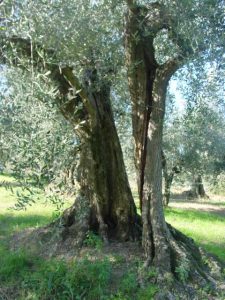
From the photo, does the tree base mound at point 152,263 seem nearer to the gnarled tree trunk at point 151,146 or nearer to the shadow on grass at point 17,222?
the gnarled tree trunk at point 151,146

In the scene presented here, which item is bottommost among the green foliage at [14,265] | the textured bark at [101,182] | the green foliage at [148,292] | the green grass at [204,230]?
the green foliage at [148,292]

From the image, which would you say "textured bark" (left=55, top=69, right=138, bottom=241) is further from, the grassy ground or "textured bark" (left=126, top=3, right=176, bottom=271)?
"textured bark" (left=126, top=3, right=176, bottom=271)

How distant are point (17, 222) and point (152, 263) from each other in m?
6.92

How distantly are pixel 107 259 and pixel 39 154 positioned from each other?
403cm

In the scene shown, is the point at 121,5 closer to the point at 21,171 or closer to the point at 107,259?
the point at 21,171

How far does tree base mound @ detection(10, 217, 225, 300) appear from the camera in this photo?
773 cm

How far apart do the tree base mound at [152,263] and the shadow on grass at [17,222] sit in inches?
70.8

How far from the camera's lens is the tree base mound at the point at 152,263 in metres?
7.73

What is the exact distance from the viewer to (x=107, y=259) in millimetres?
8422

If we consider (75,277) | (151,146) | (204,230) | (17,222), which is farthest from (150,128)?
(204,230)

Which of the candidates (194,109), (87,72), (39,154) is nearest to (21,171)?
(39,154)

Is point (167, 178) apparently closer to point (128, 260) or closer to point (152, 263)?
point (128, 260)

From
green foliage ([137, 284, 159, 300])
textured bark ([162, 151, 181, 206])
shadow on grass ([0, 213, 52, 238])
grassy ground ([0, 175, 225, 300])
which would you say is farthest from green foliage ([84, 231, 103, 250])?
textured bark ([162, 151, 181, 206])

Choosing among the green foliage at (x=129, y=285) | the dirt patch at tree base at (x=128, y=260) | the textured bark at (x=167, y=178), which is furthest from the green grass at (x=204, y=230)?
the green foliage at (x=129, y=285)
